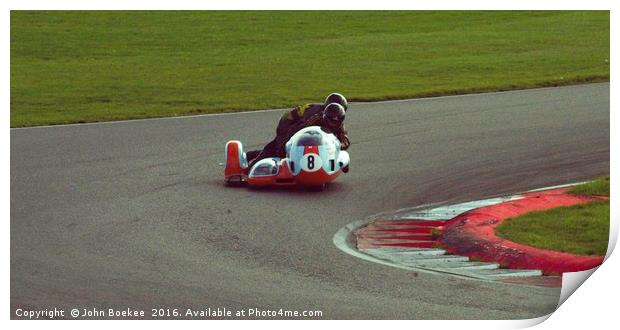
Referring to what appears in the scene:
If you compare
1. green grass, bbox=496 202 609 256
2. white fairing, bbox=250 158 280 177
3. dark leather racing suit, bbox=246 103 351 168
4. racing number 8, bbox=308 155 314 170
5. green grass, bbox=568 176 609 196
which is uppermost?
dark leather racing suit, bbox=246 103 351 168

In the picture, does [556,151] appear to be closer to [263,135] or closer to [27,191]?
[263,135]

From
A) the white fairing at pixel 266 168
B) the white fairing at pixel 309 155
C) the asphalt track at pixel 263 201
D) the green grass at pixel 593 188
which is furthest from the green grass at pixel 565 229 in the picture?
the white fairing at pixel 266 168

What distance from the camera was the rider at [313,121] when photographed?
18.9 metres

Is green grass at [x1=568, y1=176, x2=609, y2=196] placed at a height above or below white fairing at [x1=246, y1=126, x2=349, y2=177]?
below

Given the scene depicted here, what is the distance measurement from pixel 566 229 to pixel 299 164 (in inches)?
148

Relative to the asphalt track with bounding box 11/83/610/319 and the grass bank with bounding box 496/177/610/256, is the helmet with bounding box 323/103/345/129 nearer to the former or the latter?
the asphalt track with bounding box 11/83/610/319

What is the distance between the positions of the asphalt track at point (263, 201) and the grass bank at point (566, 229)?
1.37 meters

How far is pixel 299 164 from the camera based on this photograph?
18.5 m

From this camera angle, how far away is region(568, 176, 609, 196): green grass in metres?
18.8

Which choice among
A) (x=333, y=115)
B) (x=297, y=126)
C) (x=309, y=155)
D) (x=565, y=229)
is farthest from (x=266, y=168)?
(x=565, y=229)

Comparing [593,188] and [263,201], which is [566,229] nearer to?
[593,188]

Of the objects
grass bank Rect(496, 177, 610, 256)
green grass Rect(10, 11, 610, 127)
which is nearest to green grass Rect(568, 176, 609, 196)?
grass bank Rect(496, 177, 610, 256)

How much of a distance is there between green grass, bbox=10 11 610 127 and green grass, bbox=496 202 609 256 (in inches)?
112

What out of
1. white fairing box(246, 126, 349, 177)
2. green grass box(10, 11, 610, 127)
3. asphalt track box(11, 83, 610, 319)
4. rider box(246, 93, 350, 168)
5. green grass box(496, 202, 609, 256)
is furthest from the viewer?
green grass box(10, 11, 610, 127)
